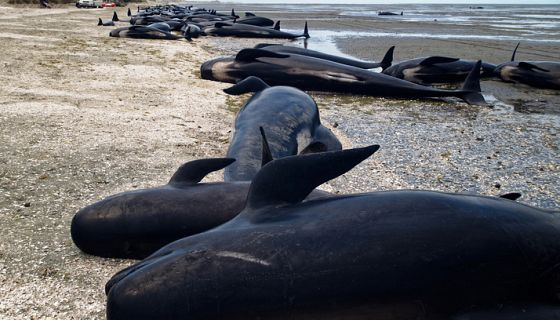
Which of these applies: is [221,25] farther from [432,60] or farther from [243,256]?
[243,256]

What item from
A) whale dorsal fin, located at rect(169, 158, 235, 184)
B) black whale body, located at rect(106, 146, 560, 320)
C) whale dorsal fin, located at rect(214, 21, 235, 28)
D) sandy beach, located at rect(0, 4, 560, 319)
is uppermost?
whale dorsal fin, located at rect(214, 21, 235, 28)

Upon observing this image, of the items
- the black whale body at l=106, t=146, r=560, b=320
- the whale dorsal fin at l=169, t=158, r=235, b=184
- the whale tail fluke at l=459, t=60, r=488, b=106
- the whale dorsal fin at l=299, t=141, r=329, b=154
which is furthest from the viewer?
the whale tail fluke at l=459, t=60, r=488, b=106

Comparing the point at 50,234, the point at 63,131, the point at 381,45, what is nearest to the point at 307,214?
the point at 50,234

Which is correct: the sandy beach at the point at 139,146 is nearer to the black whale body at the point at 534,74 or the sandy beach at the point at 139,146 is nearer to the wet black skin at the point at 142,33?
the black whale body at the point at 534,74

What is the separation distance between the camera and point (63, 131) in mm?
5547

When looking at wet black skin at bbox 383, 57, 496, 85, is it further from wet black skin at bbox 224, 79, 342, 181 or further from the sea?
wet black skin at bbox 224, 79, 342, 181

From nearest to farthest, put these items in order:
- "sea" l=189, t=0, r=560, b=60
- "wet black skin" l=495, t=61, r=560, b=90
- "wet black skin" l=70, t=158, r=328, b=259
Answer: "wet black skin" l=70, t=158, r=328, b=259
"wet black skin" l=495, t=61, r=560, b=90
"sea" l=189, t=0, r=560, b=60

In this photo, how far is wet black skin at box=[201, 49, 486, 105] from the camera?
27.9 feet

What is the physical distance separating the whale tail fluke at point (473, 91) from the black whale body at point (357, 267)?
263 inches

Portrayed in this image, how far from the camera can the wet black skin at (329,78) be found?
27.9 ft

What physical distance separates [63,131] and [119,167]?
148 cm

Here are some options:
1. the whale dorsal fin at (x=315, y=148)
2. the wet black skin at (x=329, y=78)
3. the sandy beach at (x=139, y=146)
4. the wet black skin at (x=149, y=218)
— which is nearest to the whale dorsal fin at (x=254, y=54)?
the wet black skin at (x=329, y=78)

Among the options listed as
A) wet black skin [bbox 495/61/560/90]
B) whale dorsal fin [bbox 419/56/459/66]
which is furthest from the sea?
wet black skin [bbox 495/61/560/90]

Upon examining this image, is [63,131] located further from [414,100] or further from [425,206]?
[414,100]
